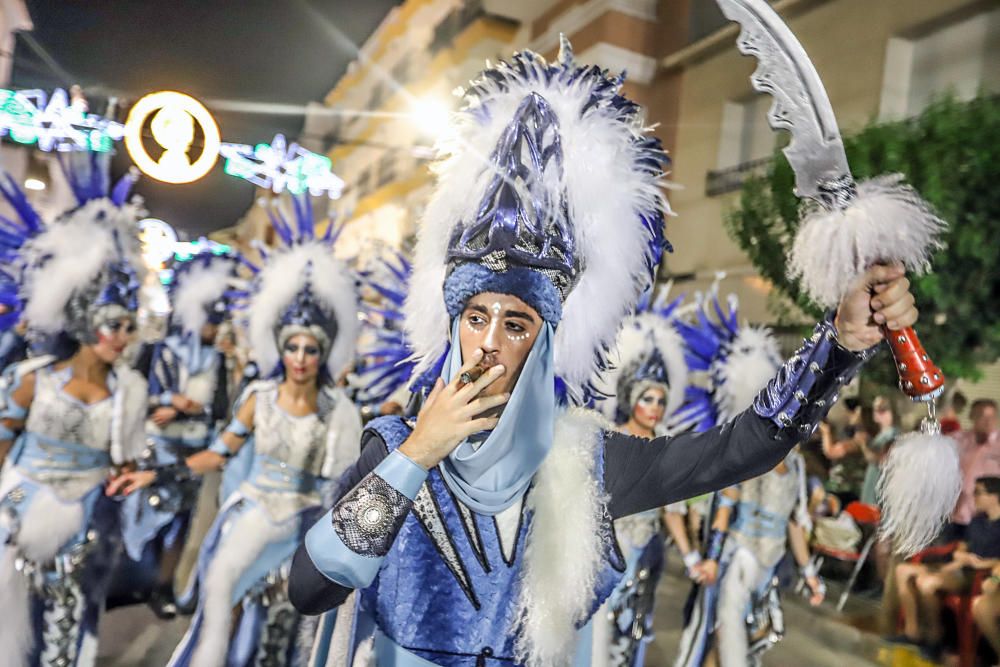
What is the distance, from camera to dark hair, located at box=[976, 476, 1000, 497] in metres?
4.86

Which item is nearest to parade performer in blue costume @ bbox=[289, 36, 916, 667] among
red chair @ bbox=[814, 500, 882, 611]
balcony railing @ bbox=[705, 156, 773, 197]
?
red chair @ bbox=[814, 500, 882, 611]

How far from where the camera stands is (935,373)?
4.60 feet

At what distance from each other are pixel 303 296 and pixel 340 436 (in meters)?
0.76

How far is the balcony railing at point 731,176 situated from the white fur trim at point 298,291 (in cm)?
742

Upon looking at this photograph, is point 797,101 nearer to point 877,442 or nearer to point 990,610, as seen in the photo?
point 990,610

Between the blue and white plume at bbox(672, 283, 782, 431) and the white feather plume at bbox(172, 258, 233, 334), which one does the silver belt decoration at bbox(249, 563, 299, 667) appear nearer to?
the blue and white plume at bbox(672, 283, 782, 431)

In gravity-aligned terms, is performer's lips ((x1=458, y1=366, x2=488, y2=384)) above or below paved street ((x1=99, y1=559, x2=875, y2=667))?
above

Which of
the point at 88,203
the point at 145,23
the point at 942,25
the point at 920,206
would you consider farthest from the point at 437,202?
the point at 942,25

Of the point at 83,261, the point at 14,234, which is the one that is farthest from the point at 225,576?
the point at 14,234

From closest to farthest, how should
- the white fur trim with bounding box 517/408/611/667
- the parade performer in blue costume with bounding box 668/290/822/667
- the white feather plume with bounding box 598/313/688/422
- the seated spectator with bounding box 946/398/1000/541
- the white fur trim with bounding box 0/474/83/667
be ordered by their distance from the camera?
the white fur trim with bounding box 517/408/611/667
the white fur trim with bounding box 0/474/83/667
the parade performer in blue costume with bounding box 668/290/822/667
the white feather plume with bounding box 598/313/688/422
the seated spectator with bounding box 946/398/1000/541

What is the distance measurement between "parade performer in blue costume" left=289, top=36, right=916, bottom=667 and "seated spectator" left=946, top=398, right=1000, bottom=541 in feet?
14.8

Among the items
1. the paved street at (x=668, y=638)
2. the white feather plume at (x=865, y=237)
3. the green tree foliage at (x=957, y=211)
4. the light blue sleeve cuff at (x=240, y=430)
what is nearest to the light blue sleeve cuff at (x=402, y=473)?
the white feather plume at (x=865, y=237)

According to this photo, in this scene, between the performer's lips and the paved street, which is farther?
the paved street

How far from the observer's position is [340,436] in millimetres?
3887
